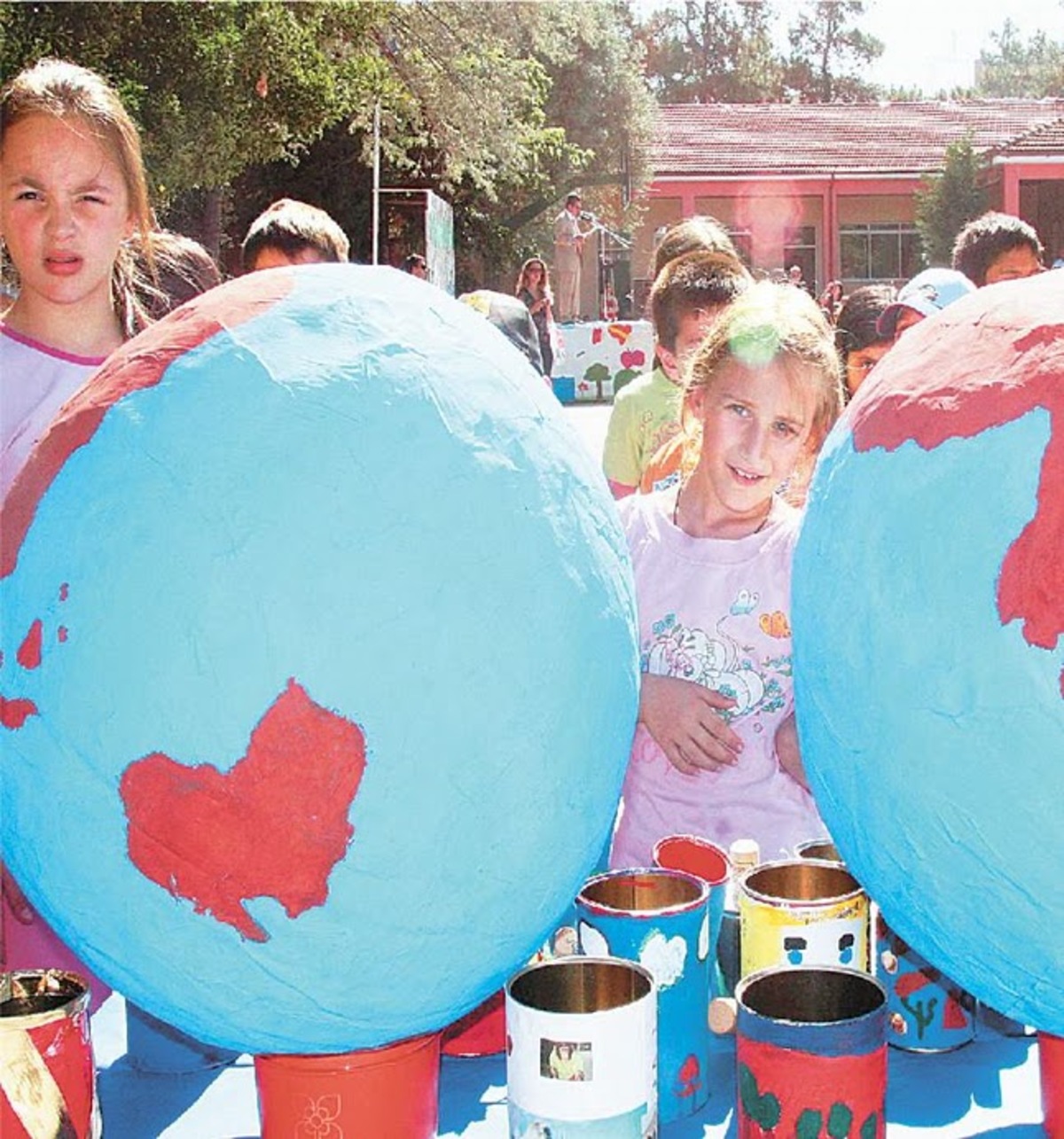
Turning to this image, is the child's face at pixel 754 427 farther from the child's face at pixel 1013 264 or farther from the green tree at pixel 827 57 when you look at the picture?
the green tree at pixel 827 57

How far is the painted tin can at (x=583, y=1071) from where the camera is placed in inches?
48.7

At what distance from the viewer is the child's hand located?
1.93 meters

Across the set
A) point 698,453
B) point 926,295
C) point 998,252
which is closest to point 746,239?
point 998,252

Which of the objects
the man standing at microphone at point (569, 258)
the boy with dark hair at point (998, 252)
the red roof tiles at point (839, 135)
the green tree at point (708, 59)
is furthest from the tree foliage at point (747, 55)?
the boy with dark hair at point (998, 252)

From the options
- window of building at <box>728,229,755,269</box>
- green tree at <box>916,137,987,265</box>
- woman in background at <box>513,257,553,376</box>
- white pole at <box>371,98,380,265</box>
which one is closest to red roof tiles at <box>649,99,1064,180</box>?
green tree at <box>916,137,987,265</box>

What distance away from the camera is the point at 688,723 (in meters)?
1.93

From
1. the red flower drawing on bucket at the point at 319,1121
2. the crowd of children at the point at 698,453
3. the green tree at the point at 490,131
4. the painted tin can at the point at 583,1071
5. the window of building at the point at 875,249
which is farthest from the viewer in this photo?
the window of building at the point at 875,249

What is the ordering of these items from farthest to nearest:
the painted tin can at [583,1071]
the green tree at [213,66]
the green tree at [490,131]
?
1. the green tree at [490,131]
2. the green tree at [213,66]
3. the painted tin can at [583,1071]

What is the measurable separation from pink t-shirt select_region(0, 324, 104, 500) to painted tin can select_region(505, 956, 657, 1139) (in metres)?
1.03

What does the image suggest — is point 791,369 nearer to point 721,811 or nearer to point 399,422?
point 721,811

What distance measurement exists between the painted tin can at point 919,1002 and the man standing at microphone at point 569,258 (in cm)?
1541

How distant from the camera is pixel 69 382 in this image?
198 cm

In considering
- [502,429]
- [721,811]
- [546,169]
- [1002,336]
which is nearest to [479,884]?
[502,429]

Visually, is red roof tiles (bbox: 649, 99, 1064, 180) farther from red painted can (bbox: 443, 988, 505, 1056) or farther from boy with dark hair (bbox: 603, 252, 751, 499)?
red painted can (bbox: 443, 988, 505, 1056)
